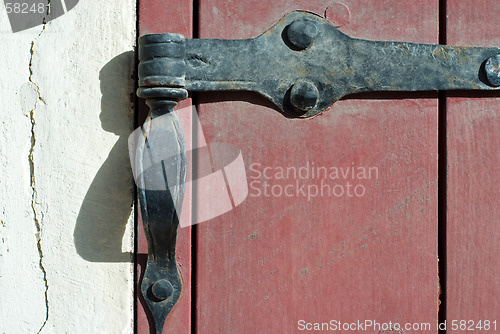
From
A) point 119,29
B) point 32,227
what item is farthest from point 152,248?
point 119,29

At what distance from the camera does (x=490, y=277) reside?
708 millimetres

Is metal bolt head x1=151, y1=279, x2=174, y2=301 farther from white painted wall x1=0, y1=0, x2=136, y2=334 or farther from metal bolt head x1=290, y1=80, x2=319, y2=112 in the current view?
metal bolt head x1=290, y1=80, x2=319, y2=112

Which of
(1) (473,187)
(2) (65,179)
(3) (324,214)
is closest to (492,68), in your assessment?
(1) (473,187)

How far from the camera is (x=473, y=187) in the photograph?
2.33ft

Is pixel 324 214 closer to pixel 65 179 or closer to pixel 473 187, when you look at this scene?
pixel 473 187

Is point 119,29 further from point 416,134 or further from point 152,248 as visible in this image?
point 416,134

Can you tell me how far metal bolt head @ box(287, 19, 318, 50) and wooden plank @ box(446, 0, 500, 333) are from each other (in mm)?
185

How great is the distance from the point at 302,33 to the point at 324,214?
0.77ft

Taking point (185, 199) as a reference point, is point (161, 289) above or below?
below

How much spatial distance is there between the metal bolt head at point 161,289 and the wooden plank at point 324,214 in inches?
1.8

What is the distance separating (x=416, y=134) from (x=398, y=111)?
0.04 m

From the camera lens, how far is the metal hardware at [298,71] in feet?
2.15

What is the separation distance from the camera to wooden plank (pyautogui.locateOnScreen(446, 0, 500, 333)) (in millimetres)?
705

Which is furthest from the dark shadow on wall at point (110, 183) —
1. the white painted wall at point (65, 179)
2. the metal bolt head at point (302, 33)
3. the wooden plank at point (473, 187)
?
the wooden plank at point (473, 187)
